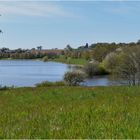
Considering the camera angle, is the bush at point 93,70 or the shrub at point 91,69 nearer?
the shrub at point 91,69

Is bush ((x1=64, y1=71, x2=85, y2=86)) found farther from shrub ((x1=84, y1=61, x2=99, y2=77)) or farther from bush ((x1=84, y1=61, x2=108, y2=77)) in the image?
shrub ((x1=84, y1=61, x2=99, y2=77))

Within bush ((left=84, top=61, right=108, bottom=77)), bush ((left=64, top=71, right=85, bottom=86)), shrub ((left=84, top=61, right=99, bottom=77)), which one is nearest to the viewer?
bush ((left=64, top=71, right=85, bottom=86))

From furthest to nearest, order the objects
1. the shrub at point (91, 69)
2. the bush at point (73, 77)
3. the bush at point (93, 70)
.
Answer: the bush at point (93, 70), the shrub at point (91, 69), the bush at point (73, 77)

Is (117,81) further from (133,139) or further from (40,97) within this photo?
(133,139)

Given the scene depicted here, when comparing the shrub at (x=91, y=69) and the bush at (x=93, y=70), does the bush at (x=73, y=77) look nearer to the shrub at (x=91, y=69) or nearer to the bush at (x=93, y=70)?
the bush at (x=93, y=70)

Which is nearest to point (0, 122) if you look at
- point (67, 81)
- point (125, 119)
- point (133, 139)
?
point (125, 119)

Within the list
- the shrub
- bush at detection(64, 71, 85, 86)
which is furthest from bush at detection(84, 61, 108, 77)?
bush at detection(64, 71, 85, 86)

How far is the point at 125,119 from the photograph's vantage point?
7.18 m

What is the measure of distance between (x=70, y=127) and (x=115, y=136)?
1037 millimetres

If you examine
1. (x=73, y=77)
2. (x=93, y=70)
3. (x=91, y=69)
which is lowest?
(x=93, y=70)

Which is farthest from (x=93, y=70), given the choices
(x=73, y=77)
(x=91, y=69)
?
(x=73, y=77)

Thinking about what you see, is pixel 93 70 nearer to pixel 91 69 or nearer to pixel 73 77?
pixel 91 69

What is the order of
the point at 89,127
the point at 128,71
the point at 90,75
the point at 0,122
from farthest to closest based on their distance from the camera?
the point at 90,75 → the point at 128,71 → the point at 0,122 → the point at 89,127

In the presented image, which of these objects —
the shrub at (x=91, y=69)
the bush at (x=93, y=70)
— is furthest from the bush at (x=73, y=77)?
the shrub at (x=91, y=69)
